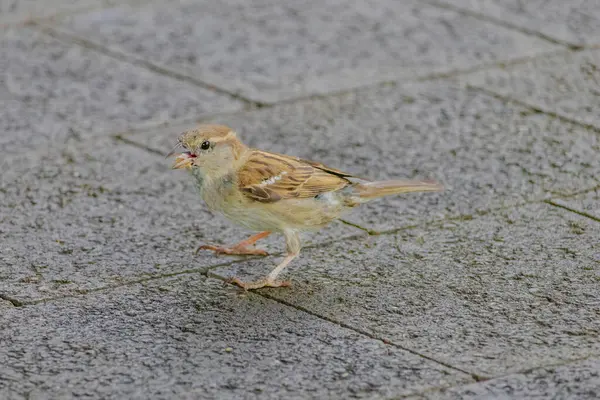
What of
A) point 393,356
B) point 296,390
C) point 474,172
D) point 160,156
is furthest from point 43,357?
point 474,172

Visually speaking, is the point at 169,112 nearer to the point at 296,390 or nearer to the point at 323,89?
the point at 323,89

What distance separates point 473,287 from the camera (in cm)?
507

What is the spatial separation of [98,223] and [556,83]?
3135 millimetres

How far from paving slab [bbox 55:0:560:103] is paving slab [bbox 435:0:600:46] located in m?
0.17

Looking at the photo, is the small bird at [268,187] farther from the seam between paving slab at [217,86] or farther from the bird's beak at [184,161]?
the seam between paving slab at [217,86]

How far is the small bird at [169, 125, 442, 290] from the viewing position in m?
5.05

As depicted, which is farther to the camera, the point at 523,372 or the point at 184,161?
the point at 184,161

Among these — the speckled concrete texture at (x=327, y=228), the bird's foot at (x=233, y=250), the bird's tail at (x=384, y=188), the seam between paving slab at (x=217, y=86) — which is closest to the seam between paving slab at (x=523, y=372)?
the speckled concrete texture at (x=327, y=228)

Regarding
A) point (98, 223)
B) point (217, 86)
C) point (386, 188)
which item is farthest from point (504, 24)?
point (98, 223)

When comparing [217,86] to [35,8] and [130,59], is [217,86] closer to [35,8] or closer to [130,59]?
[130,59]

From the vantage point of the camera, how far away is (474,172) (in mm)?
6316

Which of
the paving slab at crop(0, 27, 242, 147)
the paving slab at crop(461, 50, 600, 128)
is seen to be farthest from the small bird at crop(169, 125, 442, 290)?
the paving slab at crop(461, 50, 600, 128)

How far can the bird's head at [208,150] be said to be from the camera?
16.4 ft

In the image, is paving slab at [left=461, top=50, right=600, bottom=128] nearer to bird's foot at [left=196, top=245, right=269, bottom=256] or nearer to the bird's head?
bird's foot at [left=196, top=245, right=269, bottom=256]
